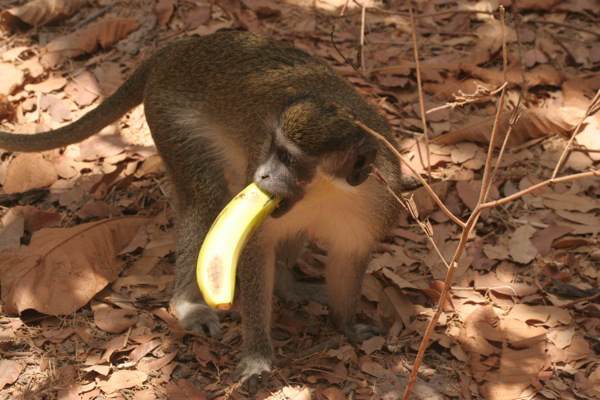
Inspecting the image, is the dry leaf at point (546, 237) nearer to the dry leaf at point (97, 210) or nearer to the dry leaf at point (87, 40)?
the dry leaf at point (97, 210)

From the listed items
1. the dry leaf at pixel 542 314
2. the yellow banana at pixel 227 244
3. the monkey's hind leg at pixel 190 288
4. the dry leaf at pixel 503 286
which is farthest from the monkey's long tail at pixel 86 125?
the dry leaf at pixel 542 314

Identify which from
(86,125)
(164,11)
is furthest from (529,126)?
(164,11)

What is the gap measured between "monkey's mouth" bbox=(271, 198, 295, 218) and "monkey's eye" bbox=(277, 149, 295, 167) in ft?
0.60

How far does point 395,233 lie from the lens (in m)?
5.70

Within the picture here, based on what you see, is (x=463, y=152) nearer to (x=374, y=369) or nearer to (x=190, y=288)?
(x=374, y=369)

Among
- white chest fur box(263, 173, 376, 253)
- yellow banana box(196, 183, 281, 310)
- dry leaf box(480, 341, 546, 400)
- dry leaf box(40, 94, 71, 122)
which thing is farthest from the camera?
dry leaf box(40, 94, 71, 122)

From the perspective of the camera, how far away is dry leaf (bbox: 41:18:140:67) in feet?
22.9

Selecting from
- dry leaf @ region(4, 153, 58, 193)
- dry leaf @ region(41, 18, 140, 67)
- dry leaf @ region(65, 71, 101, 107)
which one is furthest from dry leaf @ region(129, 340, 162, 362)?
dry leaf @ region(41, 18, 140, 67)

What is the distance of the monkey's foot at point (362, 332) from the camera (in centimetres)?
484

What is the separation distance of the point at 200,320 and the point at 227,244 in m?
1.55

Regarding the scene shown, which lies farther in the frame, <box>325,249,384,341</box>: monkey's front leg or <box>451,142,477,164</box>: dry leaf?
<box>451,142,477,164</box>: dry leaf

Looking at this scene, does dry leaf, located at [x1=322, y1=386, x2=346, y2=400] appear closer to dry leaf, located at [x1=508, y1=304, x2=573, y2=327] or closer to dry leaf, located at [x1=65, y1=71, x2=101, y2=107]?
dry leaf, located at [x1=508, y1=304, x2=573, y2=327]

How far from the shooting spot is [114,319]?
16.0 ft

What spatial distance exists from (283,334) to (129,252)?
4.25 feet
